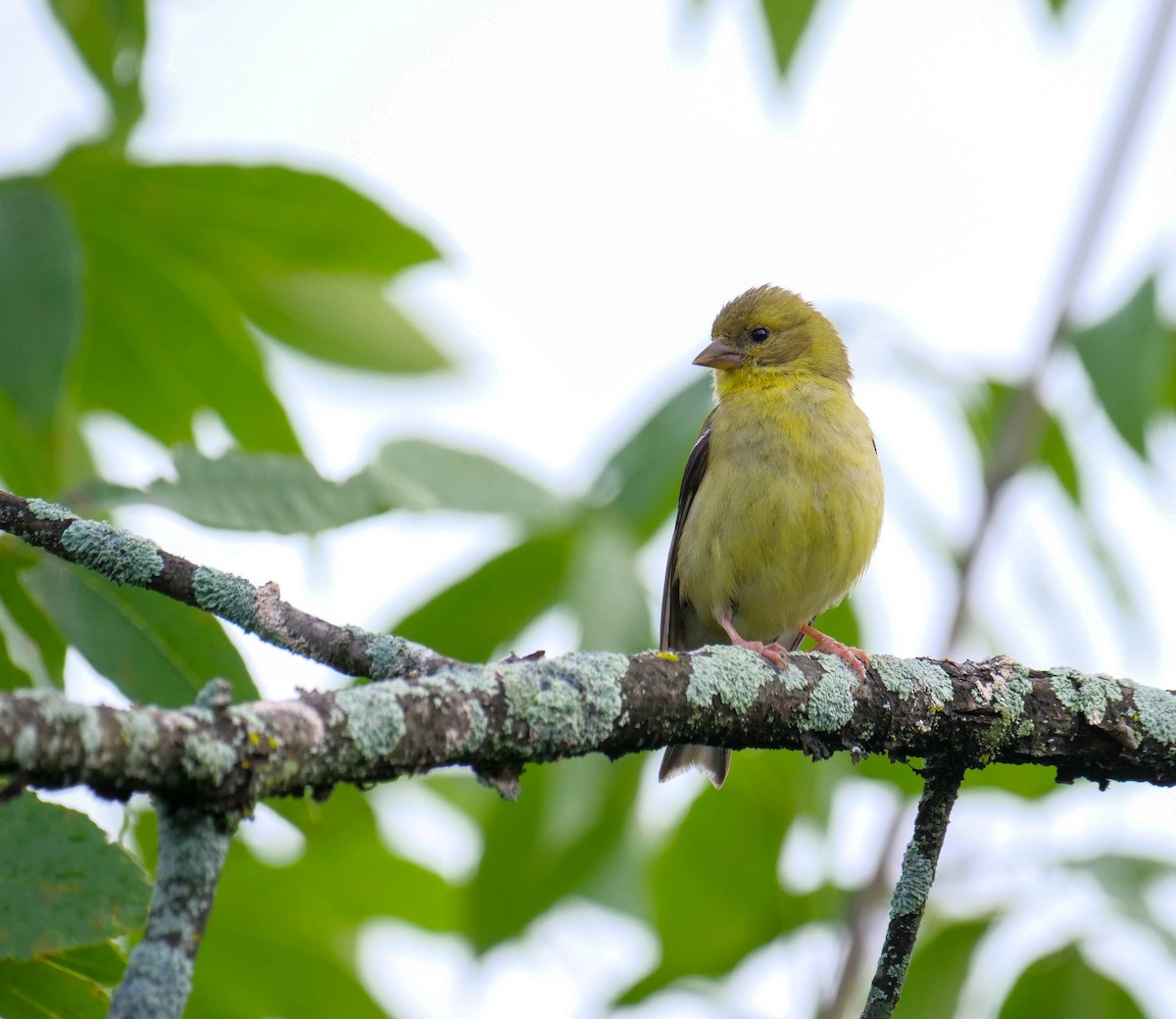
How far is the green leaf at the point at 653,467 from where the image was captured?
4047 mm

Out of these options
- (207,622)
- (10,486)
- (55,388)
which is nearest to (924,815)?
(207,622)

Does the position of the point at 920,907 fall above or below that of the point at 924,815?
below

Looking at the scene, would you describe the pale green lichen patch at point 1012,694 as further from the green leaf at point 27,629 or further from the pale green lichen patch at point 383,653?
the green leaf at point 27,629

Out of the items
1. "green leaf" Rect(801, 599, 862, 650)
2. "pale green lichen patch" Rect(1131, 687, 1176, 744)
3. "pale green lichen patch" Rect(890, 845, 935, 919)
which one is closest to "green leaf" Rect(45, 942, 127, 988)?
"pale green lichen patch" Rect(890, 845, 935, 919)

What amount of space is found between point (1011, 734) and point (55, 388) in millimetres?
A: 2484

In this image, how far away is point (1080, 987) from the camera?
3.87 metres

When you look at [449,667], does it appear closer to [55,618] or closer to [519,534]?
[55,618]

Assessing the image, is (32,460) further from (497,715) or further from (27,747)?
(27,747)

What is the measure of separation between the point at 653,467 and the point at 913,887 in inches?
67.8

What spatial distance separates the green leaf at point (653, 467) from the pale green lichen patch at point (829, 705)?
100 cm

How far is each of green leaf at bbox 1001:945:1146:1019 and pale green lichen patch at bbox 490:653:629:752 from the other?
2.05 metres

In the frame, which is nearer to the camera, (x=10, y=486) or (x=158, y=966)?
(x=158, y=966)

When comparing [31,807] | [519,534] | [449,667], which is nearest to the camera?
[31,807]

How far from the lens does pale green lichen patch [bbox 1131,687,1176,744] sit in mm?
3299
